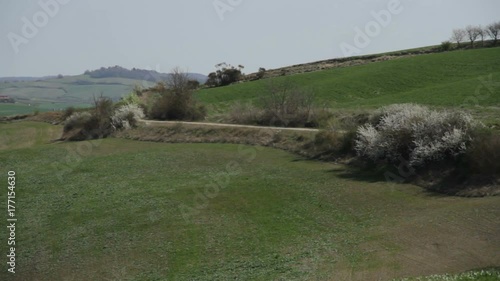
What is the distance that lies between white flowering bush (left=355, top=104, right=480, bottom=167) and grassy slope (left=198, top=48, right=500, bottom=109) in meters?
19.5

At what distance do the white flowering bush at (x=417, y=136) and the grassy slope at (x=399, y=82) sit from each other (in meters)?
19.5

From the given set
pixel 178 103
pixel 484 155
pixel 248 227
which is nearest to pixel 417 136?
pixel 484 155

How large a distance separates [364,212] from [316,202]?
299 centimetres

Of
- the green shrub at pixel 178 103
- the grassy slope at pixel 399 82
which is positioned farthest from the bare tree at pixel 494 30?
the green shrub at pixel 178 103

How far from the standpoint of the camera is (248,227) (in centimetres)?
2242

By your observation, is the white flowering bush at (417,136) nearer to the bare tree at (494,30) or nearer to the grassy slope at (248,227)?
the grassy slope at (248,227)

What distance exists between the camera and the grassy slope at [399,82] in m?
52.8

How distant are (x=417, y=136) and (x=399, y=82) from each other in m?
39.1

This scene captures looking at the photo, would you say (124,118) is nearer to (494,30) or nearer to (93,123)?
(93,123)

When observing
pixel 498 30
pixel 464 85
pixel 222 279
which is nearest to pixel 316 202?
pixel 222 279

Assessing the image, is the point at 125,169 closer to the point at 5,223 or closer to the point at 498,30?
the point at 5,223

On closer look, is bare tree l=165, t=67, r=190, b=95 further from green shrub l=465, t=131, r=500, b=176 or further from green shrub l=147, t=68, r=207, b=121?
green shrub l=465, t=131, r=500, b=176

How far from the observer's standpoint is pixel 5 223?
85.8ft

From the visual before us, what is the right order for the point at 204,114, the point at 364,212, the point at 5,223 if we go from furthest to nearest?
the point at 204,114
the point at 5,223
the point at 364,212
